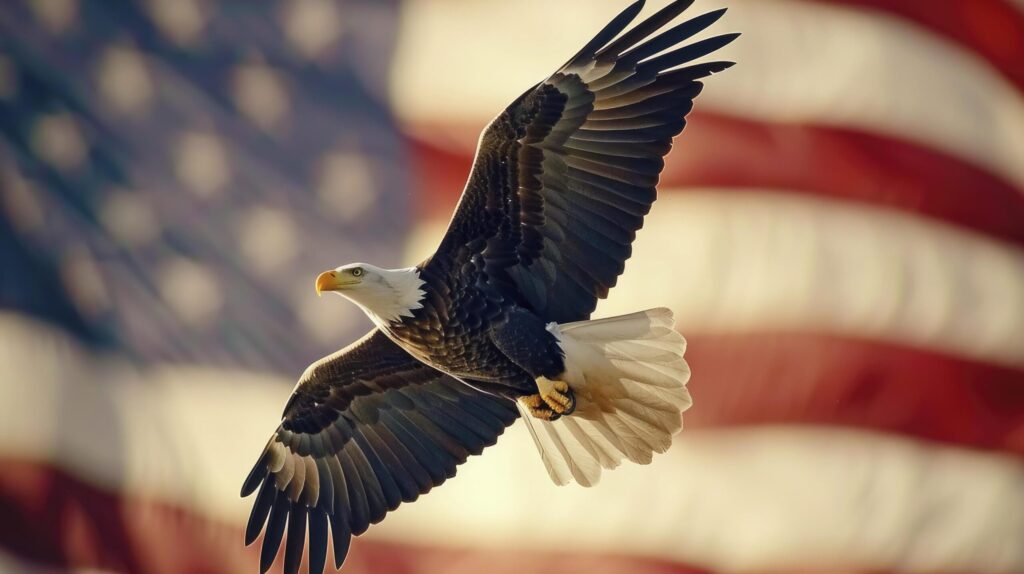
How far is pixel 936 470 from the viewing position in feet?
14.0

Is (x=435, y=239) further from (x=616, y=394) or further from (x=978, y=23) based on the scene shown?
(x=978, y=23)

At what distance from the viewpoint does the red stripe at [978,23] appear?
15.2 ft

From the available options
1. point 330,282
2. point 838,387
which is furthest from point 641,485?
point 330,282

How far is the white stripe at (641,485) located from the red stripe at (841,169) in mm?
693

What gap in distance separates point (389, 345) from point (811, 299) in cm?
118

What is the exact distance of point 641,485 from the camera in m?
4.35

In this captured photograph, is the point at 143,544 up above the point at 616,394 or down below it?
below

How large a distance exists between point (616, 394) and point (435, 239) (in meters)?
0.90

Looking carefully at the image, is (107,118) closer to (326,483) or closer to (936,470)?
(326,483)

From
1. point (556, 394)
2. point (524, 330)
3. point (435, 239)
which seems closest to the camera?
point (524, 330)

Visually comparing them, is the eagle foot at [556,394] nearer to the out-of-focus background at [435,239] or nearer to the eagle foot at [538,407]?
the eagle foot at [538,407]

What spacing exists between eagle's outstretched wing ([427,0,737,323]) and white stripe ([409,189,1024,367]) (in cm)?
59

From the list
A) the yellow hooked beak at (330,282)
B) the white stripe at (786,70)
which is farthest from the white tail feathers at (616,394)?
the white stripe at (786,70)

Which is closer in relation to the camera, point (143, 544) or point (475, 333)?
point (475, 333)
